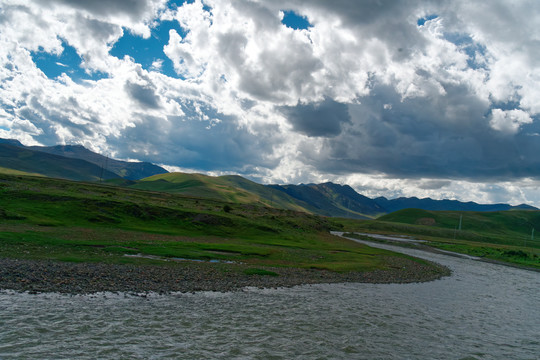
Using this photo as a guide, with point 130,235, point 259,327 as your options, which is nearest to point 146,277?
point 259,327

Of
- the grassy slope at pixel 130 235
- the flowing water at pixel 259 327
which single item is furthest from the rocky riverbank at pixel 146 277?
the grassy slope at pixel 130 235

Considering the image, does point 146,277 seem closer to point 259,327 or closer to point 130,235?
point 259,327

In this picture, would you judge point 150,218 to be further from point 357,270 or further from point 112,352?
point 112,352

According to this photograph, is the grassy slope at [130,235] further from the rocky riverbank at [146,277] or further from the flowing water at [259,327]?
the flowing water at [259,327]

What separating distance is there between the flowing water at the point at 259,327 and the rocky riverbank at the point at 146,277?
6.55ft

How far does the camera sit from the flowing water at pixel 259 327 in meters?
20.1

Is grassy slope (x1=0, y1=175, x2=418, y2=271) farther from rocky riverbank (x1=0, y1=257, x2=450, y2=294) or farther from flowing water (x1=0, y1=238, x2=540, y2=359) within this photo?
flowing water (x1=0, y1=238, x2=540, y2=359)

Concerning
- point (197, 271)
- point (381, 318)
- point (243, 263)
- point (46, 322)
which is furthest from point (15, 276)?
point (381, 318)

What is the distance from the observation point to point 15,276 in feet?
100

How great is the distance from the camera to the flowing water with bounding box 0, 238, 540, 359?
20.1 m

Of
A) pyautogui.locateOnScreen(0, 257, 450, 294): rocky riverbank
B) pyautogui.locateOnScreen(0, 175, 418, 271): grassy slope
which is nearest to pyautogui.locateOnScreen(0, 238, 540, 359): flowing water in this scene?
pyautogui.locateOnScreen(0, 257, 450, 294): rocky riverbank

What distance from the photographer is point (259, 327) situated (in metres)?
25.8

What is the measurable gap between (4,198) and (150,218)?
34.3 meters

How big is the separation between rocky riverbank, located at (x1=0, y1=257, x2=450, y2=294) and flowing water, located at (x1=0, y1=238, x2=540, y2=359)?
200 centimetres
